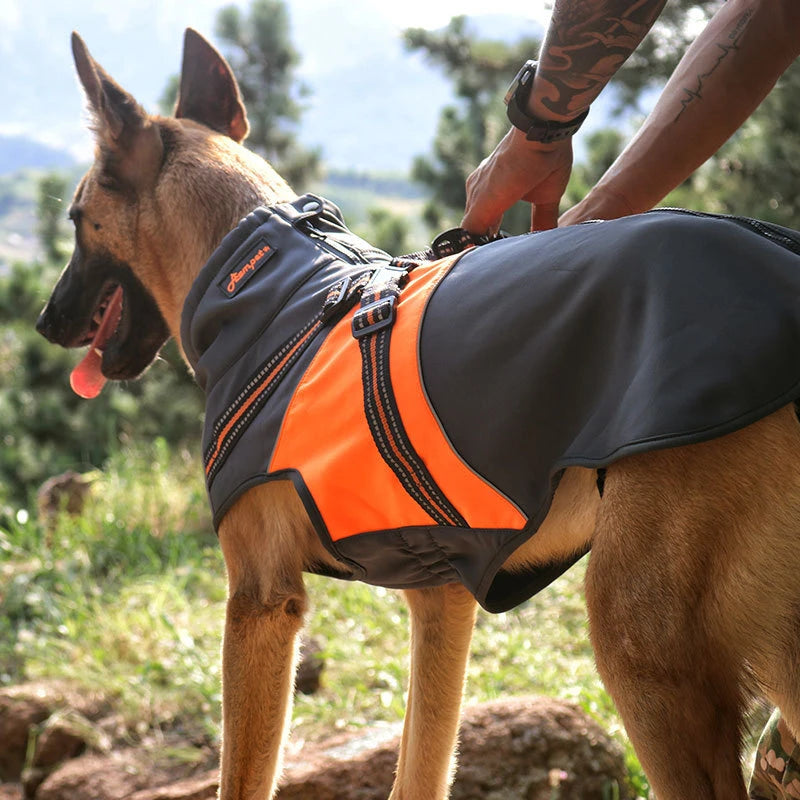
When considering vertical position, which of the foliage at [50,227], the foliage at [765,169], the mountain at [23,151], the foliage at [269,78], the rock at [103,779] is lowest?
the rock at [103,779]

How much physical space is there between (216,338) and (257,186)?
0.65 meters

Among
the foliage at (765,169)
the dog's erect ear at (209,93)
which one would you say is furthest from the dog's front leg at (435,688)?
the foliage at (765,169)

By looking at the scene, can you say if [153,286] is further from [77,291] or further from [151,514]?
[151,514]

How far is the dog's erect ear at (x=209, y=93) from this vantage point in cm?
307

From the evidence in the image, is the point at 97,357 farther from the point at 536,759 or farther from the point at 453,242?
the point at 536,759

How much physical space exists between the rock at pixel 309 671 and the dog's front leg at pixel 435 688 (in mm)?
1521

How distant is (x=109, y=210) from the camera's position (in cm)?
290

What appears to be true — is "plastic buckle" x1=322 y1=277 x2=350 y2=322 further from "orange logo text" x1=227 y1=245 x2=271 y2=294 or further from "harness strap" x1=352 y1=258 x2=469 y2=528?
"orange logo text" x1=227 y1=245 x2=271 y2=294

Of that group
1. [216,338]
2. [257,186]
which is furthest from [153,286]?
[216,338]

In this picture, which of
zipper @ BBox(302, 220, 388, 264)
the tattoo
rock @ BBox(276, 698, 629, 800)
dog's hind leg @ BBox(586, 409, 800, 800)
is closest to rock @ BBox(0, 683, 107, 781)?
rock @ BBox(276, 698, 629, 800)

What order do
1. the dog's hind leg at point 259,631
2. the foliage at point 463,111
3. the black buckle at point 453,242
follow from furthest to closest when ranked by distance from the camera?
the foliage at point 463,111
the black buckle at point 453,242
the dog's hind leg at point 259,631

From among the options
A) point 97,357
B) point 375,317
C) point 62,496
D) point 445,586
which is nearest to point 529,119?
point 375,317

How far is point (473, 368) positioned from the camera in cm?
175

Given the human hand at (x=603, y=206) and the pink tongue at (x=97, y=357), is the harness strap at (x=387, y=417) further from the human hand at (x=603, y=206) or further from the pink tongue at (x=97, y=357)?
the pink tongue at (x=97, y=357)
